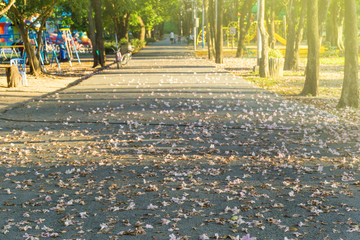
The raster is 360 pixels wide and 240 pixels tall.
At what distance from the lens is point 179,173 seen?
7039 millimetres

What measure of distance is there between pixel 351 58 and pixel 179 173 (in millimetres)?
7629

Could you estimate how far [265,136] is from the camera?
953cm

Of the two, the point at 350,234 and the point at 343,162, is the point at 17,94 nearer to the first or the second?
the point at 343,162

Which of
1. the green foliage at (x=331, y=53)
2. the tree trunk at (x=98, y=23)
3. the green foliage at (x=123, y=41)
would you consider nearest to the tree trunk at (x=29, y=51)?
the tree trunk at (x=98, y=23)

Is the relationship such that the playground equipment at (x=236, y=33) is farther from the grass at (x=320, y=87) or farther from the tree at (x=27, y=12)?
the tree at (x=27, y=12)

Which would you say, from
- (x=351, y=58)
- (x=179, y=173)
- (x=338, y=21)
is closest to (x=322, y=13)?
(x=351, y=58)

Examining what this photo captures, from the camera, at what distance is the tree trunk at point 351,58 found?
12.7 meters

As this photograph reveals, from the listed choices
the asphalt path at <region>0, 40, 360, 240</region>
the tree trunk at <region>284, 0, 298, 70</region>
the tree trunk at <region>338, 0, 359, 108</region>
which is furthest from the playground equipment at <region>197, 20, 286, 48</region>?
the asphalt path at <region>0, 40, 360, 240</region>

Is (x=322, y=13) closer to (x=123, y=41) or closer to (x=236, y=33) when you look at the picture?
(x=123, y=41)

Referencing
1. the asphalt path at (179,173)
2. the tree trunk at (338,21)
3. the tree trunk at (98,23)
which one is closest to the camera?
the asphalt path at (179,173)

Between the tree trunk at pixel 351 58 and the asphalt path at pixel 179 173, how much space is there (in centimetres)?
133

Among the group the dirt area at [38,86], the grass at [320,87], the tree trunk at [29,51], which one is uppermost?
the tree trunk at [29,51]

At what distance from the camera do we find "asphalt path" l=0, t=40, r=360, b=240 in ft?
16.9

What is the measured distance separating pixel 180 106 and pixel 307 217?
868 centimetres
